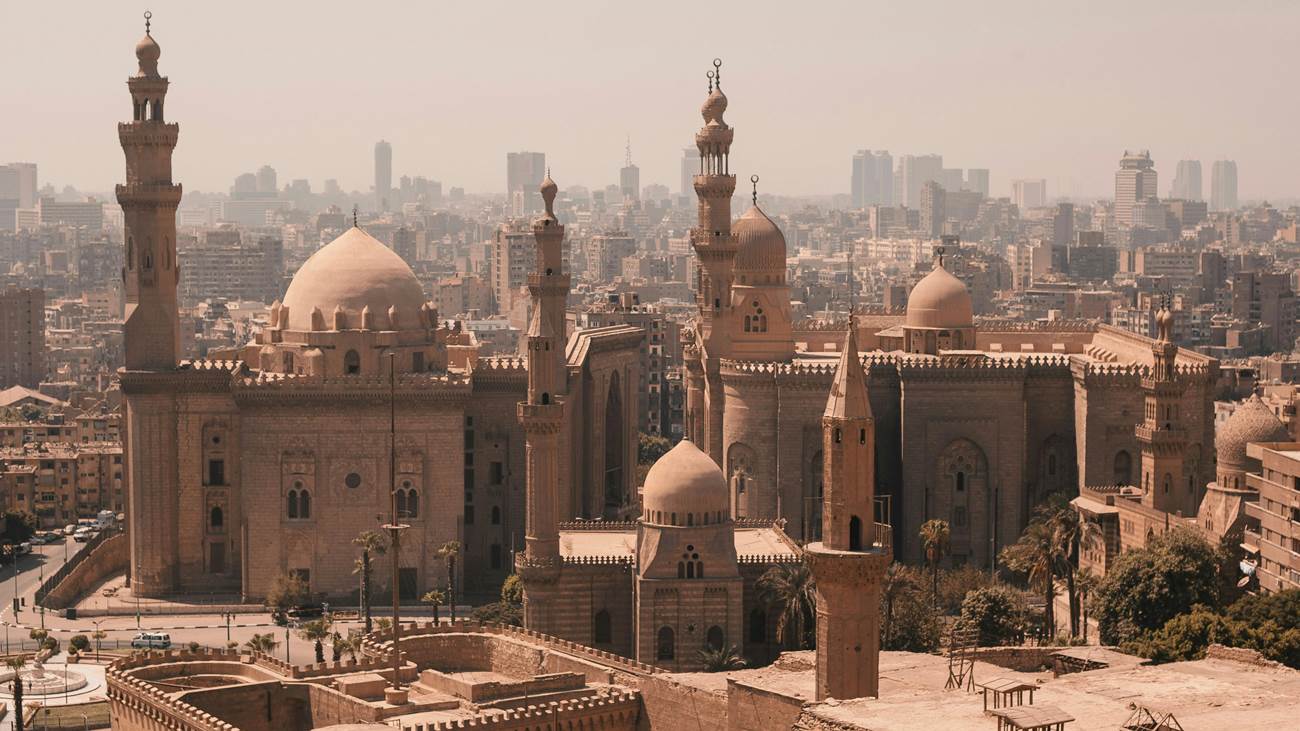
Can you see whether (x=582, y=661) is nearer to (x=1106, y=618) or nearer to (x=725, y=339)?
(x=1106, y=618)

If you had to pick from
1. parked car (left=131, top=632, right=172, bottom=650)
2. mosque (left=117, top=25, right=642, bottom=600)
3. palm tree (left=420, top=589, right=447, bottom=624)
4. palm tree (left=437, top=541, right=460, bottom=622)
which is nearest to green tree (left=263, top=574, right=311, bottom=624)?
mosque (left=117, top=25, right=642, bottom=600)

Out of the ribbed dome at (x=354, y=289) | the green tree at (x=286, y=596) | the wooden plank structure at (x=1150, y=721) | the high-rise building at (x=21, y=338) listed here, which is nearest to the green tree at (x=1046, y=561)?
the green tree at (x=286, y=596)

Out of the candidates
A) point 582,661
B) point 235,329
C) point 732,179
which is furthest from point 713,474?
point 235,329

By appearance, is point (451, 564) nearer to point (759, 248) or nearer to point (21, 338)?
point (759, 248)

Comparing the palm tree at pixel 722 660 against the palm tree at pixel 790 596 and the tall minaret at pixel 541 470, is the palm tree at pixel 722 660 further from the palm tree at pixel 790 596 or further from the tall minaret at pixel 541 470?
the tall minaret at pixel 541 470

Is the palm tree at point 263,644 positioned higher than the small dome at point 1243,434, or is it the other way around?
the small dome at point 1243,434
